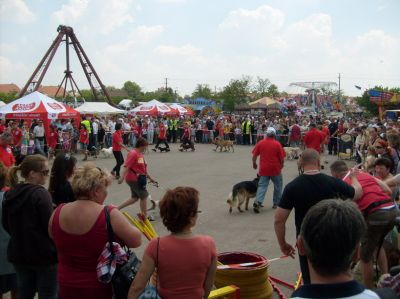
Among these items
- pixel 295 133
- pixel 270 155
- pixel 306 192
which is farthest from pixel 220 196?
pixel 295 133

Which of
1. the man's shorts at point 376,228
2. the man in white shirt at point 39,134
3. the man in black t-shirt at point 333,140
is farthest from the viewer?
the man in black t-shirt at point 333,140

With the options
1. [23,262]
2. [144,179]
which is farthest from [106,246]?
[144,179]

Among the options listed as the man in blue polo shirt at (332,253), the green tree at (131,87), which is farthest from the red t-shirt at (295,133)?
the green tree at (131,87)

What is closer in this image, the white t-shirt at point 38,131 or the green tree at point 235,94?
the white t-shirt at point 38,131

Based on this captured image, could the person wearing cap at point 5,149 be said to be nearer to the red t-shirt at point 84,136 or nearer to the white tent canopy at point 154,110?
the red t-shirt at point 84,136

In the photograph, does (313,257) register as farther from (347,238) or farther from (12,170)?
(12,170)

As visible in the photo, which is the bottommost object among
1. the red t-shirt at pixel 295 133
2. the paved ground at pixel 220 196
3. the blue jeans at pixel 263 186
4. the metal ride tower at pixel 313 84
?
the paved ground at pixel 220 196

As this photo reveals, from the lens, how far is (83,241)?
9.81 feet

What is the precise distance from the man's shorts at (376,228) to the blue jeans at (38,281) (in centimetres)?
318

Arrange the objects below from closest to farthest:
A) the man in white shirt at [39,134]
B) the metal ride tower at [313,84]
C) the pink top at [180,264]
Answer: the pink top at [180,264]
the man in white shirt at [39,134]
the metal ride tower at [313,84]

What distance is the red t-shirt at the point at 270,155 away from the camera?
920cm

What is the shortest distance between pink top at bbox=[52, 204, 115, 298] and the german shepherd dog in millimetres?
6416

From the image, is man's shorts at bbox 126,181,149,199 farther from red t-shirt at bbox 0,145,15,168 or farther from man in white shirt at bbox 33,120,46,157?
man in white shirt at bbox 33,120,46,157

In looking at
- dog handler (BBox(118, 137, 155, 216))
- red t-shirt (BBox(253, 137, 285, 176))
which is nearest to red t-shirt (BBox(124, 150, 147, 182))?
dog handler (BBox(118, 137, 155, 216))
